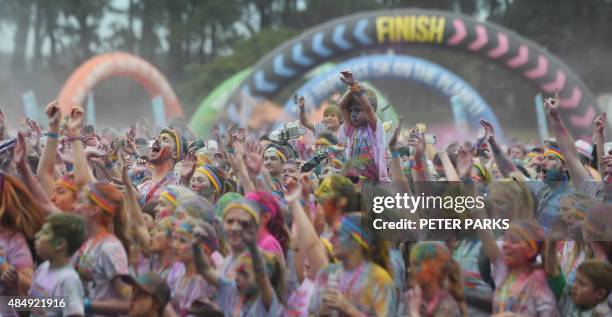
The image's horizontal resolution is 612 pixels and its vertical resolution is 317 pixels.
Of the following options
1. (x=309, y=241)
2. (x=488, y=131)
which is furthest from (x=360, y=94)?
(x=309, y=241)

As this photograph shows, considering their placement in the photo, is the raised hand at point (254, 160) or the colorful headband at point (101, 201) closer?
the colorful headband at point (101, 201)

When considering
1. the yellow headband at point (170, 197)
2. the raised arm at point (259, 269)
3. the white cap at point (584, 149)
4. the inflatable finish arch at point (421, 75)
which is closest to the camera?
the raised arm at point (259, 269)

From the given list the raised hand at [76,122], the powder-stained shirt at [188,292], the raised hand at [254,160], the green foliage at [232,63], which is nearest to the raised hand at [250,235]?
the powder-stained shirt at [188,292]

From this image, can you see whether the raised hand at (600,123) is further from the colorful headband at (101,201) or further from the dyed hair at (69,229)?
the dyed hair at (69,229)

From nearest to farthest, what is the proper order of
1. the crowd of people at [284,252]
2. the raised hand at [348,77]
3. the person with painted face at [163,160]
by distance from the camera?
the crowd of people at [284,252], the raised hand at [348,77], the person with painted face at [163,160]

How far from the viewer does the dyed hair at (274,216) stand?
553cm

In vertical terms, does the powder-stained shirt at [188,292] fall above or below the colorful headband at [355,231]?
below

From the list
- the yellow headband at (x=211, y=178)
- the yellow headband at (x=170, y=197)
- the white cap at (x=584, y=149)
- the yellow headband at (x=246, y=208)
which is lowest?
the yellow headband at (x=246, y=208)

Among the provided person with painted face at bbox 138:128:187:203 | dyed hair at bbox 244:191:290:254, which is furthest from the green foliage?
dyed hair at bbox 244:191:290:254

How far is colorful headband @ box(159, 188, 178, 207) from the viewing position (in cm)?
607

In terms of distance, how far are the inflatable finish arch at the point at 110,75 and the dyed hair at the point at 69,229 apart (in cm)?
1756

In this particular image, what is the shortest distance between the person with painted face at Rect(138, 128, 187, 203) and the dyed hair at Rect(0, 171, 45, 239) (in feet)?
5.23

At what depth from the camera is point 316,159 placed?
25.9 ft

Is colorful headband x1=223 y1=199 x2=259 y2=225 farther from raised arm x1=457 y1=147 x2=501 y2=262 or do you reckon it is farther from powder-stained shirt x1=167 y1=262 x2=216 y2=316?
raised arm x1=457 y1=147 x2=501 y2=262
